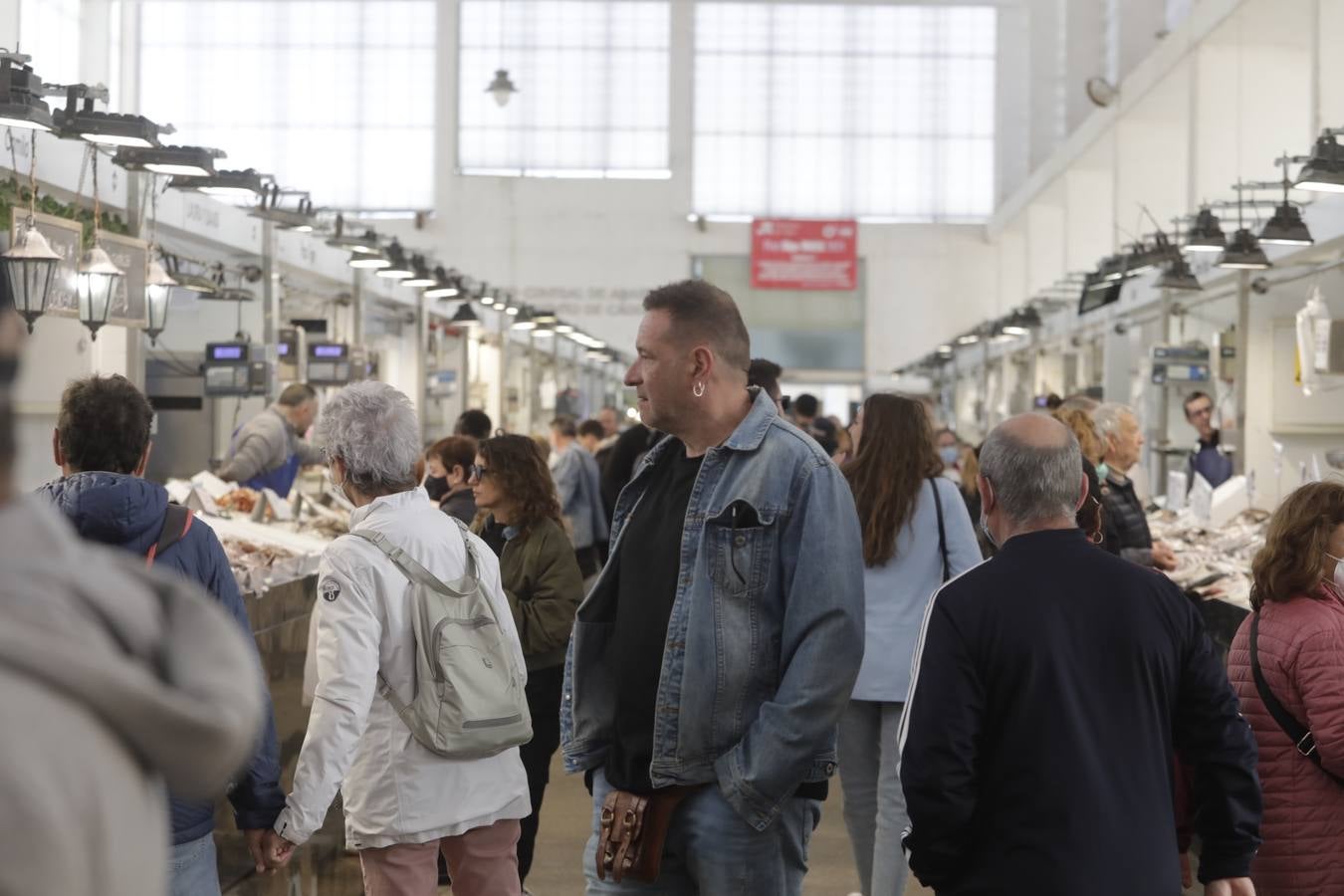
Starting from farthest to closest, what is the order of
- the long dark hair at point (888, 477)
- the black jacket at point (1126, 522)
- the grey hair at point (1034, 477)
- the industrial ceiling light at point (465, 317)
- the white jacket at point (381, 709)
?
the industrial ceiling light at point (465, 317), the black jacket at point (1126, 522), the long dark hair at point (888, 477), the white jacket at point (381, 709), the grey hair at point (1034, 477)

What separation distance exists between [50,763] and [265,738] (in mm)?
2176

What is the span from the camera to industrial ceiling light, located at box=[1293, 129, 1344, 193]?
7.70 m

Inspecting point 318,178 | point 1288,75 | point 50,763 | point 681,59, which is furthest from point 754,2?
point 50,763

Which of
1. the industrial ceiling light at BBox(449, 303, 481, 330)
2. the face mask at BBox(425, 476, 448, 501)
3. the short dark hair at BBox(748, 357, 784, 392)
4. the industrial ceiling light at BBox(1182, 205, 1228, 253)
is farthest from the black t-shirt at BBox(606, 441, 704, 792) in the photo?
the industrial ceiling light at BBox(449, 303, 481, 330)

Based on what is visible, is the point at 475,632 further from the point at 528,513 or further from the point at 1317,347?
the point at 1317,347

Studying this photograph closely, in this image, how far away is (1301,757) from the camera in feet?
10.7

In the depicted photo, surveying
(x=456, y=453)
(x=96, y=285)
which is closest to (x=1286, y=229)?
(x=456, y=453)

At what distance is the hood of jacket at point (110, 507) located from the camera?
2699 millimetres

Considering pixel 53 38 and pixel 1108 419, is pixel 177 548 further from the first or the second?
pixel 53 38

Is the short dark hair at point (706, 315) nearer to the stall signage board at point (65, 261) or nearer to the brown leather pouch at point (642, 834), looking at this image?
the brown leather pouch at point (642, 834)

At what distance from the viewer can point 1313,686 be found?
323 centimetres

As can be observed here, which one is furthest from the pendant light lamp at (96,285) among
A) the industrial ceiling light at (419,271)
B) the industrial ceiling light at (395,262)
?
the industrial ceiling light at (419,271)

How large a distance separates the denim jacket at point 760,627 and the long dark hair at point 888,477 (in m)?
1.53

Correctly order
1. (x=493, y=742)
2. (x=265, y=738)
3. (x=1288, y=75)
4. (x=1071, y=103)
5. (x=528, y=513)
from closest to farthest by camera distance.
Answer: (x=265, y=738)
(x=493, y=742)
(x=528, y=513)
(x=1288, y=75)
(x=1071, y=103)
